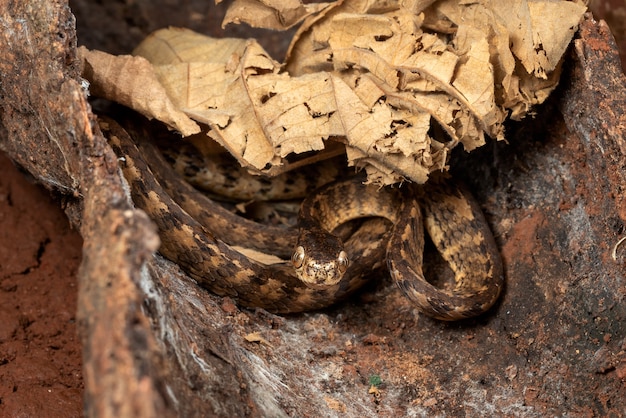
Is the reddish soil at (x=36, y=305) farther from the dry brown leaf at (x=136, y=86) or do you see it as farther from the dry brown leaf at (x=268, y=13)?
the dry brown leaf at (x=268, y=13)

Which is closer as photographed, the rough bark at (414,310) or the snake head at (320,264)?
the rough bark at (414,310)

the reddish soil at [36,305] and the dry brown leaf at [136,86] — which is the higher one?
the dry brown leaf at [136,86]

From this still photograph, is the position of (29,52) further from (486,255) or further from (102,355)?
(486,255)

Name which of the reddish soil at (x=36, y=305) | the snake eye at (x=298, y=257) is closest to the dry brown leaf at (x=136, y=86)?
the snake eye at (x=298, y=257)

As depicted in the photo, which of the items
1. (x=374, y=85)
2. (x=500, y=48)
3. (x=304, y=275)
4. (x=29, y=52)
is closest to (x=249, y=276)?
(x=304, y=275)

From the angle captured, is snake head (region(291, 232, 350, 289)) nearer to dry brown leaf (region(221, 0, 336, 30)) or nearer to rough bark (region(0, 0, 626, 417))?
rough bark (region(0, 0, 626, 417))

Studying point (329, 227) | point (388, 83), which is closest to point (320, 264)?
point (329, 227)

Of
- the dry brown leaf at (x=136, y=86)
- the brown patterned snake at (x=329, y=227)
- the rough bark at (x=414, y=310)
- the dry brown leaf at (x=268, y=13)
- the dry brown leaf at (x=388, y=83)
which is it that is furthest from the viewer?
the dry brown leaf at (x=268, y=13)
